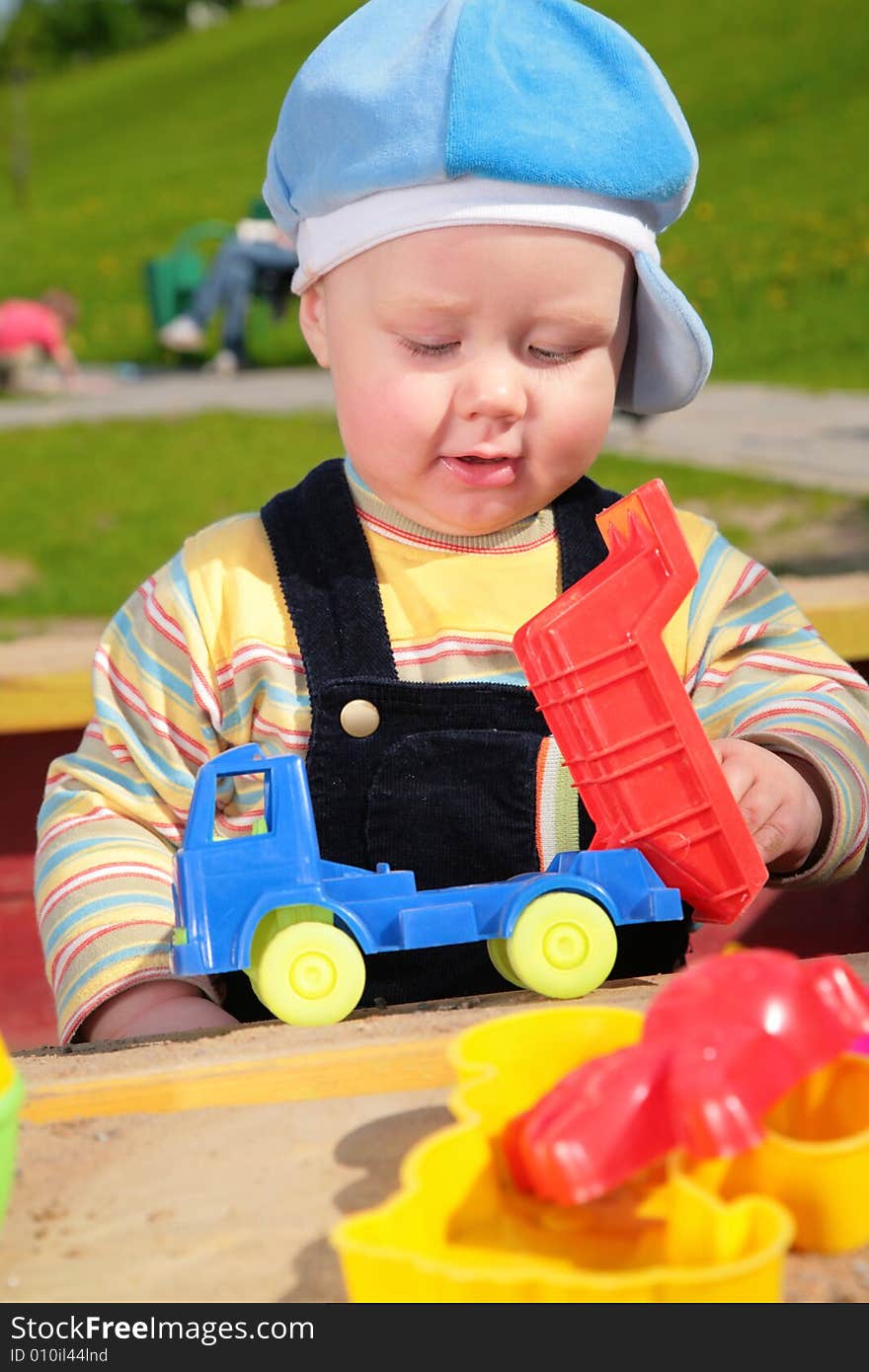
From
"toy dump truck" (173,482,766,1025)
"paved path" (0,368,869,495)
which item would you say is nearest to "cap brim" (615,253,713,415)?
"toy dump truck" (173,482,766,1025)

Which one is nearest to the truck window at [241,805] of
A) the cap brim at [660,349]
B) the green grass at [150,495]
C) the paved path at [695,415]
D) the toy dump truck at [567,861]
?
the toy dump truck at [567,861]

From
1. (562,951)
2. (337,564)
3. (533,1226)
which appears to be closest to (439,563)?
(337,564)

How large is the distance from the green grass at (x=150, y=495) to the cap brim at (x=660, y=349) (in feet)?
11.2

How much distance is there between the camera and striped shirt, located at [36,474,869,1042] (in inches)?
53.2

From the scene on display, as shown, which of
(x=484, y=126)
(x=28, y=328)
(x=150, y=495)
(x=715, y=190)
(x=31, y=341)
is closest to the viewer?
(x=484, y=126)

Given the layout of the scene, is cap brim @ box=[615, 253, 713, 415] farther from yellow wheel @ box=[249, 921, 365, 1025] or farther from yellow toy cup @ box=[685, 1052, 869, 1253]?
yellow toy cup @ box=[685, 1052, 869, 1253]

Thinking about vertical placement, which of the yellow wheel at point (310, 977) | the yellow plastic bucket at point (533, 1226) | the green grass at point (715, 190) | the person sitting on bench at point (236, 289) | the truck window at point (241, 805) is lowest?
the yellow plastic bucket at point (533, 1226)

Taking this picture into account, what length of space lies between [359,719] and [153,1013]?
11.5 inches

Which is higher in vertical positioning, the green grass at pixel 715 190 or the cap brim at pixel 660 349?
the green grass at pixel 715 190

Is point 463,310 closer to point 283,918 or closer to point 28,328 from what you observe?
point 283,918

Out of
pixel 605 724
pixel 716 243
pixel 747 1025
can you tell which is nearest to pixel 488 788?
pixel 605 724

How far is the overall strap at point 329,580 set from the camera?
4.53 ft

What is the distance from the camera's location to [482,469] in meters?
1.34

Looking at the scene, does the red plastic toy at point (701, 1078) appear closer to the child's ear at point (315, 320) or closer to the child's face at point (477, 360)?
the child's face at point (477, 360)
